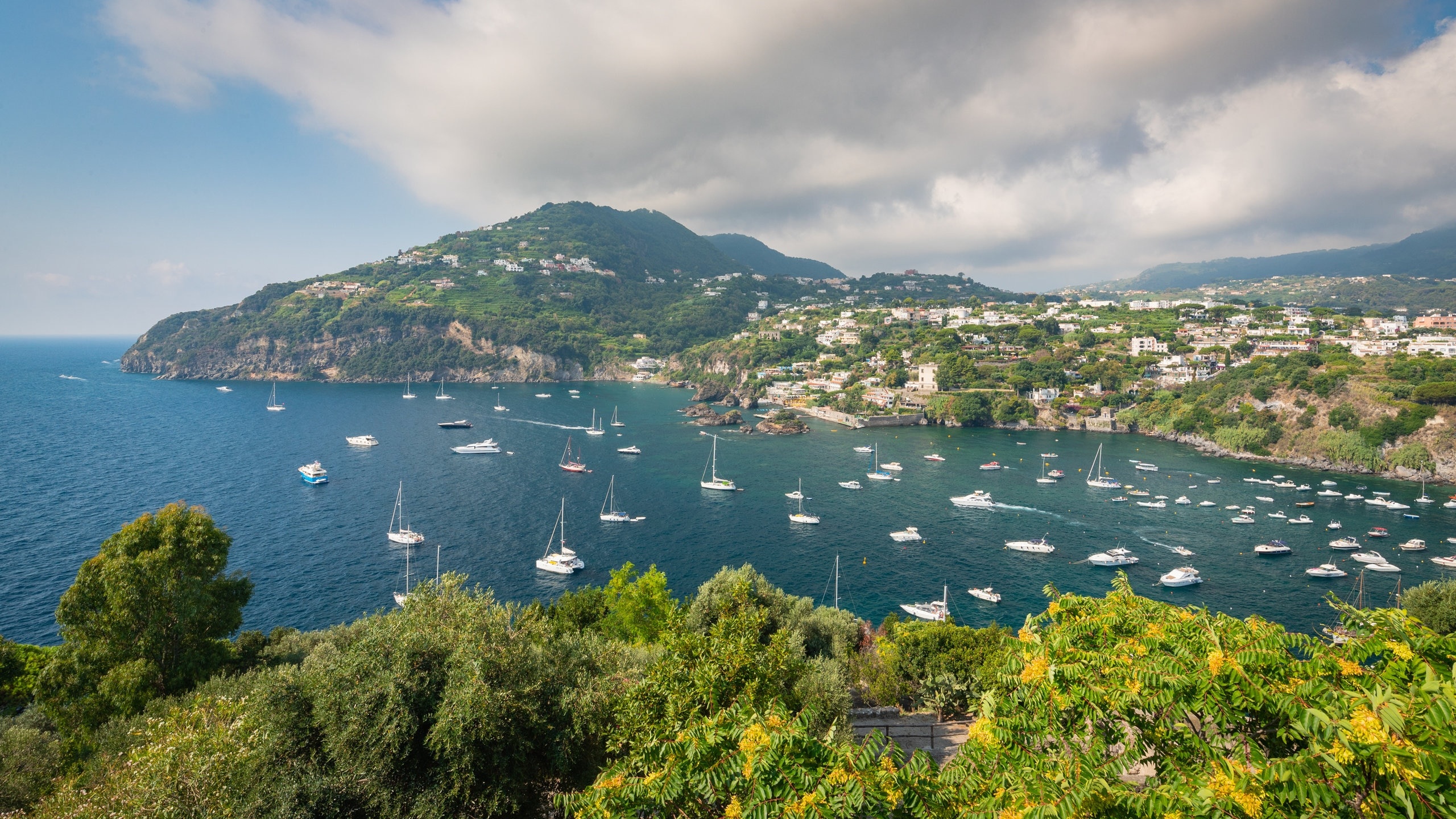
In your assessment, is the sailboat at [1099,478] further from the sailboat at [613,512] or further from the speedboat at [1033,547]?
the sailboat at [613,512]

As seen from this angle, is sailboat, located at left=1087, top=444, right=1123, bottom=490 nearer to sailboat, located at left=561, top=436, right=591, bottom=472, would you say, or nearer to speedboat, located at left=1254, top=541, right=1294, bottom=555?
speedboat, located at left=1254, top=541, right=1294, bottom=555

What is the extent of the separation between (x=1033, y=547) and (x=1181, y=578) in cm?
802

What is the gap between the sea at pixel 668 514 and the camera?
32906 mm

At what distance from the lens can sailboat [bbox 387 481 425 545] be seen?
3797cm

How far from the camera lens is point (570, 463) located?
59812mm

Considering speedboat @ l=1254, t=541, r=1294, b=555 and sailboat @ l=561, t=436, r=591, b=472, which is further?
sailboat @ l=561, t=436, r=591, b=472

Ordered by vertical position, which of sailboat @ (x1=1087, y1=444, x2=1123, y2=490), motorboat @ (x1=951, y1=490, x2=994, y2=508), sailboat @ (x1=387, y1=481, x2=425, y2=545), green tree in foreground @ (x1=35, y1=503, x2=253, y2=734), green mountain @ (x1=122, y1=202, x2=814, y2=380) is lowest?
sailboat @ (x1=1087, y1=444, x2=1123, y2=490)

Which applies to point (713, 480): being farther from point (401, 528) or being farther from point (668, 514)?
point (401, 528)

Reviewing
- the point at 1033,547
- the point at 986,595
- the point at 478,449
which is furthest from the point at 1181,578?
the point at 478,449

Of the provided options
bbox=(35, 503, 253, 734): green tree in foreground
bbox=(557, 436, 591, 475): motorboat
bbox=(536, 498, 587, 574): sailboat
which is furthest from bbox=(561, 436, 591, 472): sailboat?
bbox=(35, 503, 253, 734): green tree in foreground

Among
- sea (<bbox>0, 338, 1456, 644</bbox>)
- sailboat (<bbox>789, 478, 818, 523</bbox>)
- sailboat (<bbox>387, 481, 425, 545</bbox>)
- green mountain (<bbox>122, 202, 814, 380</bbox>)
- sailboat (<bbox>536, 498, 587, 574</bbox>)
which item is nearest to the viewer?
sea (<bbox>0, 338, 1456, 644</bbox>)

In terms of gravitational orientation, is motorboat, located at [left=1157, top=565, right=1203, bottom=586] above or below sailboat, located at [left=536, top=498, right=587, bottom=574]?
below

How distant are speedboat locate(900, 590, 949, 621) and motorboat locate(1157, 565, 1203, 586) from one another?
14.6m

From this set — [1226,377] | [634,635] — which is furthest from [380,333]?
[1226,377]
